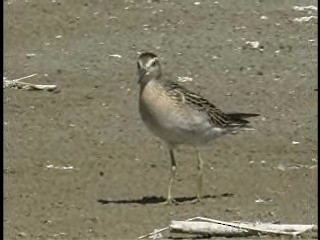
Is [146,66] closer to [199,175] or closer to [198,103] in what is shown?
[198,103]

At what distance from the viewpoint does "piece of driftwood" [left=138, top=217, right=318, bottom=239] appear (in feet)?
33.6

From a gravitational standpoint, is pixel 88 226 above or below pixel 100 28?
below

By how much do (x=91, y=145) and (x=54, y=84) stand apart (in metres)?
2.52

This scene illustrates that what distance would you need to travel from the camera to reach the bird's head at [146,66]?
38.6 ft

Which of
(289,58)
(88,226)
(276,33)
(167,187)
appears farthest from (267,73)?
(88,226)

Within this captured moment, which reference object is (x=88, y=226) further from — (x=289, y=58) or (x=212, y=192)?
(x=289, y=58)

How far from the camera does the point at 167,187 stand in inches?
479

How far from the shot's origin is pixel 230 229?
33.7ft

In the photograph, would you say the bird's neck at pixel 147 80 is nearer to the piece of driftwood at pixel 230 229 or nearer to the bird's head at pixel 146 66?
the bird's head at pixel 146 66

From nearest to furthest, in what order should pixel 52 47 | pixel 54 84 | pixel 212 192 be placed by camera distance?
pixel 212 192, pixel 54 84, pixel 52 47

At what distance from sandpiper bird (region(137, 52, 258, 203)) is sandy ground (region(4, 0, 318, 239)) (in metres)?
0.47

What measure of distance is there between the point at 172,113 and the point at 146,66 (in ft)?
1.38

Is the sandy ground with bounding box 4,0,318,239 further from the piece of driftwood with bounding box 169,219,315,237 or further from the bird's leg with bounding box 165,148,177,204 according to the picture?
the piece of driftwood with bounding box 169,219,315,237

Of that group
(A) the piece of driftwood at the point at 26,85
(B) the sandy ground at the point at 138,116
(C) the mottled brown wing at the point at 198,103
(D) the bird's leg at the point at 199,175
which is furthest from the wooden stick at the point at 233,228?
(A) the piece of driftwood at the point at 26,85
